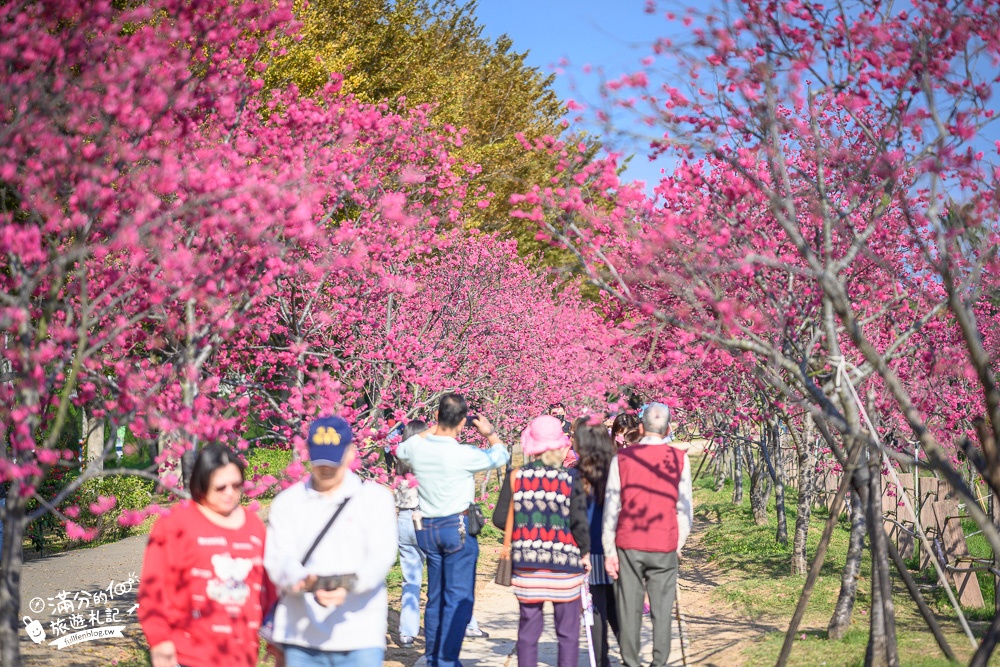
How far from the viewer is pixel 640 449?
723cm

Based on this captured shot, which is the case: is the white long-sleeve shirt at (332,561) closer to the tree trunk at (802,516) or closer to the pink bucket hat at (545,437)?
the pink bucket hat at (545,437)

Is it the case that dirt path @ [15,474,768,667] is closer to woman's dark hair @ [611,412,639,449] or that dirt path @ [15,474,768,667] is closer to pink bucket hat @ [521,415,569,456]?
woman's dark hair @ [611,412,639,449]

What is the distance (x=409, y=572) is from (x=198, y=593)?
4796 millimetres

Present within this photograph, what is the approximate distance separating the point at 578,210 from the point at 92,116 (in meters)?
3.65

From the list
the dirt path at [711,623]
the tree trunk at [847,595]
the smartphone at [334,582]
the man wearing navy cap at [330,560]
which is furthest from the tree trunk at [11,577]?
the tree trunk at [847,595]

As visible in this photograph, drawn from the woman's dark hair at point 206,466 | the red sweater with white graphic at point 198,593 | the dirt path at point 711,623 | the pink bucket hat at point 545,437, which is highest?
the pink bucket hat at point 545,437

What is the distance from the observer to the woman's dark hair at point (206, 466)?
443 centimetres

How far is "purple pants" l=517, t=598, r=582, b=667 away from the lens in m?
6.61

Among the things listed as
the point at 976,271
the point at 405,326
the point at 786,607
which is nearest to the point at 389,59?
the point at 405,326

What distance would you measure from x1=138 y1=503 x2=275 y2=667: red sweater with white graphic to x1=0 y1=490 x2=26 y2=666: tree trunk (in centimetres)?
97

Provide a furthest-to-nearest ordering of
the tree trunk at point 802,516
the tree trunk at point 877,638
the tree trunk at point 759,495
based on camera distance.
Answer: the tree trunk at point 759,495, the tree trunk at point 802,516, the tree trunk at point 877,638

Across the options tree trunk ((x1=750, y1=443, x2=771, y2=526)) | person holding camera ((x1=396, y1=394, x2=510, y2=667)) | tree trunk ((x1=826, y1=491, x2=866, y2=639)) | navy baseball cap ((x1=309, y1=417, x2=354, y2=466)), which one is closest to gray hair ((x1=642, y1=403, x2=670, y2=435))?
person holding camera ((x1=396, y1=394, x2=510, y2=667))

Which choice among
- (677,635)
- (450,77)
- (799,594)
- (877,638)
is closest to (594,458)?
(877,638)

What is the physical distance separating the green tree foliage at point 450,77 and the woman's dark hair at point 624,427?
2725 mm
